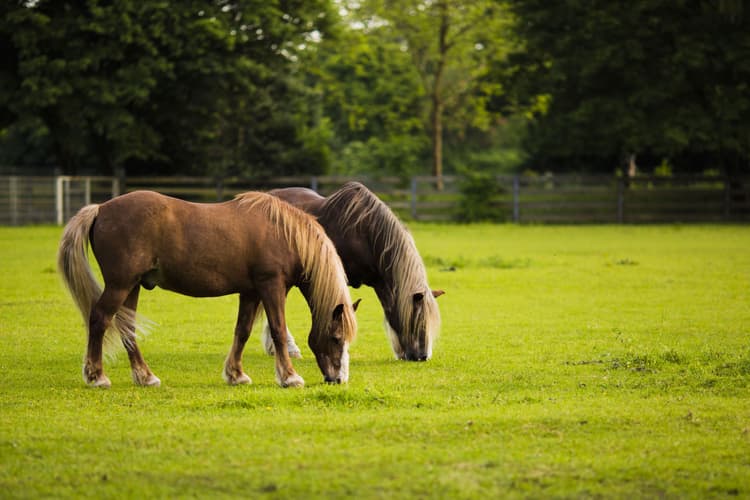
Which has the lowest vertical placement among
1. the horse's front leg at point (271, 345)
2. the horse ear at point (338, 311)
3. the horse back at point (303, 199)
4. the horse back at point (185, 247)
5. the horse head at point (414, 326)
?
the horse's front leg at point (271, 345)

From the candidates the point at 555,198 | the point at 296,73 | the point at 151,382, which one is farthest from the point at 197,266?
the point at 296,73

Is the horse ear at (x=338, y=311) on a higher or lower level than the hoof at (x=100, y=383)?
higher

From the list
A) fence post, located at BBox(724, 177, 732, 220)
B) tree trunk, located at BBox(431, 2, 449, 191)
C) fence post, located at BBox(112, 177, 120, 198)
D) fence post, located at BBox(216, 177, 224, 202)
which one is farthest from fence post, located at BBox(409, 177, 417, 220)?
fence post, located at BBox(724, 177, 732, 220)

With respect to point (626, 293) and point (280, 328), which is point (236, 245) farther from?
point (626, 293)

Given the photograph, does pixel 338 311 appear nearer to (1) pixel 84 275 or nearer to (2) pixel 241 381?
(2) pixel 241 381

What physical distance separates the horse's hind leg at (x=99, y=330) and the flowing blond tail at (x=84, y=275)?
12 centimetres

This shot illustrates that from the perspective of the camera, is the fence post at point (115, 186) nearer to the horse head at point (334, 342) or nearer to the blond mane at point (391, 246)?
the blond mane at point (391, 246)

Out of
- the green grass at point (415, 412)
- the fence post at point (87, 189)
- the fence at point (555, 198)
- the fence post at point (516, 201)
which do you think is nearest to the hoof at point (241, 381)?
the green grass at point (415, 412)

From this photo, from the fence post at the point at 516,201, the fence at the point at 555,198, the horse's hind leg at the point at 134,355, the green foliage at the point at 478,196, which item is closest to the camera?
the horse's hind leg at the point at 134,355

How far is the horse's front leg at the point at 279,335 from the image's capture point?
7.93m

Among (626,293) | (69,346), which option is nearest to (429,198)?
(626,293)

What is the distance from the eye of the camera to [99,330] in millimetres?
7820

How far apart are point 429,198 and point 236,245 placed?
30913 millimetres

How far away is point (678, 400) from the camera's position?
7.22m
